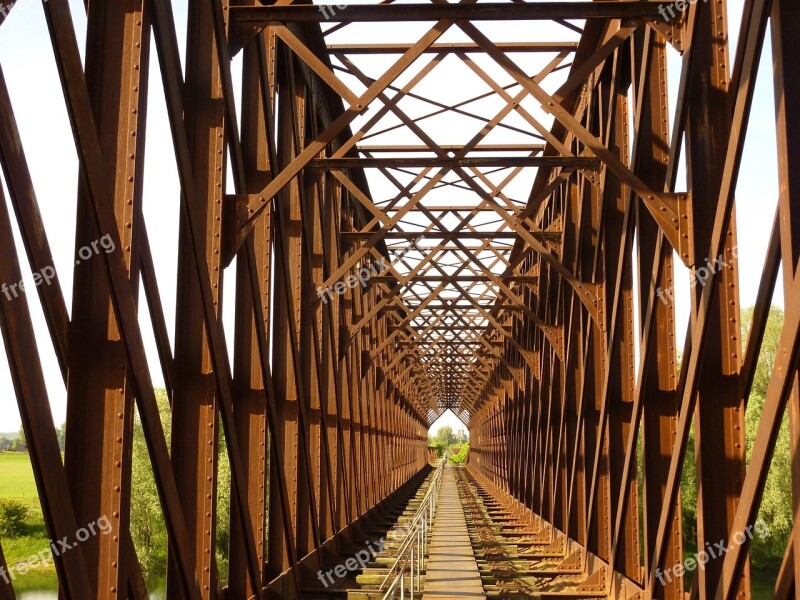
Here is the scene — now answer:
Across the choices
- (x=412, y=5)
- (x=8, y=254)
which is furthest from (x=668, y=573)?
(x=8, y=254)

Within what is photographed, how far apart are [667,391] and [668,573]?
5.43 ft

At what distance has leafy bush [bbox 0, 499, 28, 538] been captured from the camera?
115 ft

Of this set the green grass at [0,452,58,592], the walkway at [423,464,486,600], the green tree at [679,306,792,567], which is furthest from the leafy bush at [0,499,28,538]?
the green tree at [679,306,792,567]

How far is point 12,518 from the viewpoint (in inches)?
1422

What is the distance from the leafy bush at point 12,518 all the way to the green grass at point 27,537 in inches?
13.0

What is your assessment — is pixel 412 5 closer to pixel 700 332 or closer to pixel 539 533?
pixel 700 332

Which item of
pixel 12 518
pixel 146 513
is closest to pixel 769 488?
pixel 146 513

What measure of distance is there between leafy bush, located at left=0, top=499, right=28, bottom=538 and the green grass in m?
0.33

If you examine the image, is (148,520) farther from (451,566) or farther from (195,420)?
(195,420)

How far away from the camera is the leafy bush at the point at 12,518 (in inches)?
1374

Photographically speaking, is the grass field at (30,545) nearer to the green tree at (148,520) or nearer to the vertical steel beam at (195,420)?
the green tree at (148,520)

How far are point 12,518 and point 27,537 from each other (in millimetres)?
2418

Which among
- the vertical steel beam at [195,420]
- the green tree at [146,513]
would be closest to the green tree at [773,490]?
the green tree at [146,513]

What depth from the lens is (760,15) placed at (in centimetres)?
590
